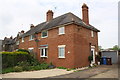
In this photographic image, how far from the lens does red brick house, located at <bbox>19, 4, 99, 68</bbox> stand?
14.3m

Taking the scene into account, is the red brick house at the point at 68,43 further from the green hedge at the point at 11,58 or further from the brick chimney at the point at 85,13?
the green hedge at the point at 11,58

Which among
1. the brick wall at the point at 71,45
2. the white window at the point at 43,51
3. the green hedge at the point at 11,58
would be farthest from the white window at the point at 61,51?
the green hedge at the point at 11,58

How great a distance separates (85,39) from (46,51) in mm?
6645

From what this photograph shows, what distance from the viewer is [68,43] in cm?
1457

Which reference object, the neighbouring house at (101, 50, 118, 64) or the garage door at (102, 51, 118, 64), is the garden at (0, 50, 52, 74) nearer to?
the neighbouring house at (101, 50, 118, 64)

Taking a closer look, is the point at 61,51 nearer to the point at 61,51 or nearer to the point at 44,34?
the point at 61,51

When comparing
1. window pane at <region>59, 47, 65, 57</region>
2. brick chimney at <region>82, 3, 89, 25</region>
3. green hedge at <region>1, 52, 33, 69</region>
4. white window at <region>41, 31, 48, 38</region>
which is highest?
brick chimney at <region>82, 3, 89, 25</region>

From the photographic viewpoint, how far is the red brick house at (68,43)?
14266 mm

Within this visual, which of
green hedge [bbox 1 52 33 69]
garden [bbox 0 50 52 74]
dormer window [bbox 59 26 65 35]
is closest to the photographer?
garden [bbox 0 50 52 74]

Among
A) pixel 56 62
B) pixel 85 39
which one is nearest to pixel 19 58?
pixel 56 62

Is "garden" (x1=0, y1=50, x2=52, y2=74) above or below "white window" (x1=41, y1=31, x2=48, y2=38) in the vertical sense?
below

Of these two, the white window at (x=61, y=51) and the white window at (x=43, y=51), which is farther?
the white window at (x=43, y=51)

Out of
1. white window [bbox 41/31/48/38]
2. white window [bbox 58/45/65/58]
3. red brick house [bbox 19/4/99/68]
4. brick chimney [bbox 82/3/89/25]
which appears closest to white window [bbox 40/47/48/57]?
red brick house [bbox 19/4/99/68]

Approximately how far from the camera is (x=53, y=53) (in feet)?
54.6
